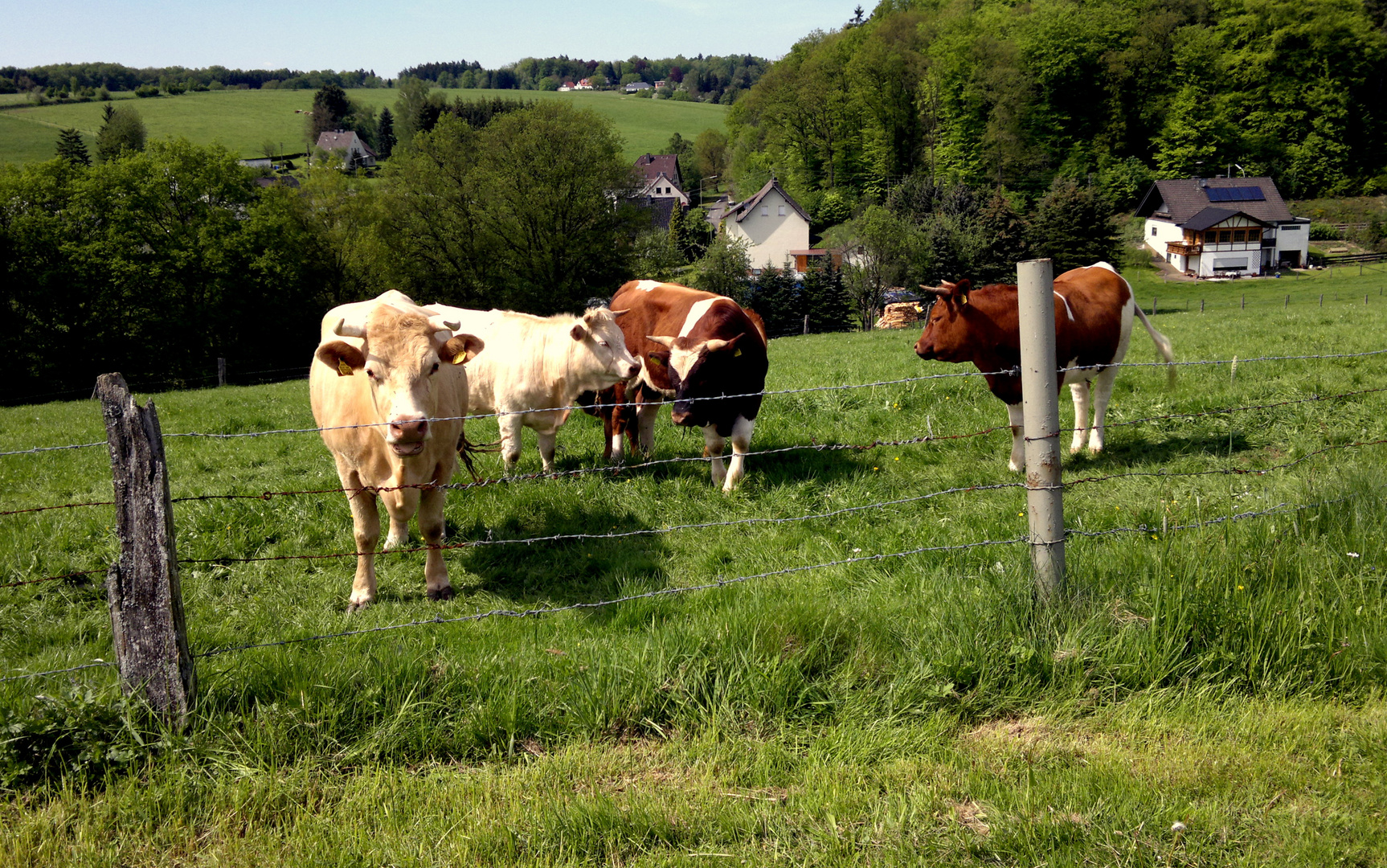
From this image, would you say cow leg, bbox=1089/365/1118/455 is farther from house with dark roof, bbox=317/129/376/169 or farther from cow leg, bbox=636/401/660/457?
house with dark roof, bbox=317/129/376/169

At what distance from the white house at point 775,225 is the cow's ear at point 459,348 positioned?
79.5 m

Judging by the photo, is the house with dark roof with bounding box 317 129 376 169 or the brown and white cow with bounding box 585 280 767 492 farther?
the house with dark roof with bounding box 317 129 376 169

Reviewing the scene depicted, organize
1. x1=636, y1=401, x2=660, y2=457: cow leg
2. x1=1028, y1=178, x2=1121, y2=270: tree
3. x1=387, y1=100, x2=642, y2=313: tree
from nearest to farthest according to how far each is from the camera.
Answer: x1=636, y1=401, x2=660, y2=457: cow leg < x1=387, y1=100, x2=642, y2=313: tree < x1=1028, y1=178, x2=1121, y2=270: tree

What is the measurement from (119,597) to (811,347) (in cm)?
2038

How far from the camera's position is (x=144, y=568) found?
12.2ft

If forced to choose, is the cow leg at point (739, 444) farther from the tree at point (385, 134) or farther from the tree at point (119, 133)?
the tree at point (385, 134)

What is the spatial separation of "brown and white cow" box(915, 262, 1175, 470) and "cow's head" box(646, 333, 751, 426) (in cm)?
188

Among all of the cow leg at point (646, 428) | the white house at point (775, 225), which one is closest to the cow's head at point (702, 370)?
the cow leg at point (646, 428)

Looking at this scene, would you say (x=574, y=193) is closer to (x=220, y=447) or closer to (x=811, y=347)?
(x=811, y=347)

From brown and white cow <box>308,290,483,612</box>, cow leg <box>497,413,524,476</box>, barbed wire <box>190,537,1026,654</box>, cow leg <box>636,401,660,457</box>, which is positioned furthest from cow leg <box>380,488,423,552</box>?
cow leg <box>636,401,660,457</box>

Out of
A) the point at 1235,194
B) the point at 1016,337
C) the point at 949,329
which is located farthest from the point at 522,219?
the point at 1235,194

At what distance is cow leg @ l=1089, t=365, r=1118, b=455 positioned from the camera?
873cm

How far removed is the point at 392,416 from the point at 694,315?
437 cm

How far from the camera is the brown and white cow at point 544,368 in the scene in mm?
8875
